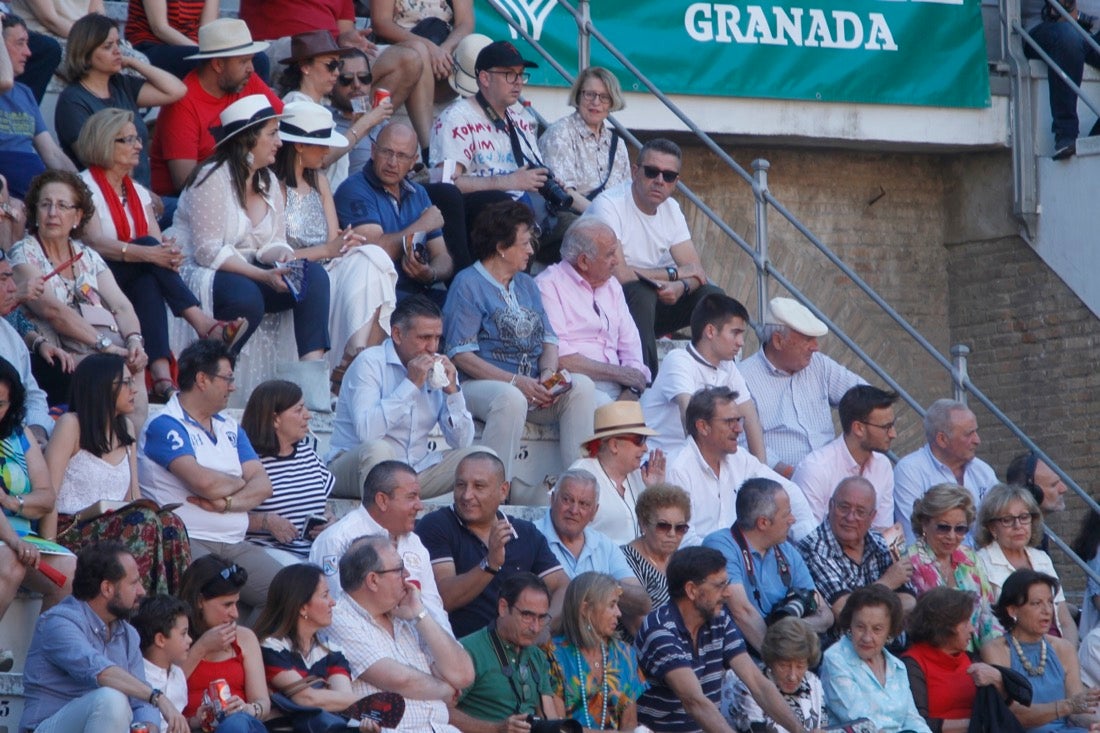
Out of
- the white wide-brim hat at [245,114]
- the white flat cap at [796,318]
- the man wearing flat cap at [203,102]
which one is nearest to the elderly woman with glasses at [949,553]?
the white flat cap at [796,318]

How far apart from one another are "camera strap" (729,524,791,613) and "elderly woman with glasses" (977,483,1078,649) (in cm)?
117

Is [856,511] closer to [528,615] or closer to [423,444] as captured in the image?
[423,444]

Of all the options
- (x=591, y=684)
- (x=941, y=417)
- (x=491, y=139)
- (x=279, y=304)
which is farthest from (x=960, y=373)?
(x=591, y=684)

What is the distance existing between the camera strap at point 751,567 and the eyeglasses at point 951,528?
2.79 feet

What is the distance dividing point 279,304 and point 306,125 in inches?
40.5

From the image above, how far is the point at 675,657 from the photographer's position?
769cm

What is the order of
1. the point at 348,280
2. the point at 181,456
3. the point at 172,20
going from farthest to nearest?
the point at 172,20, the point at 348,280, the point at 181,456

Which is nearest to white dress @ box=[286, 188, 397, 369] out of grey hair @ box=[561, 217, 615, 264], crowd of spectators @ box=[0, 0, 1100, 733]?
crowd of spectators @ box=[0, 0, 1100, 733]

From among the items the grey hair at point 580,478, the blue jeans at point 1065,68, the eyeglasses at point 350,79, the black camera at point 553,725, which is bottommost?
the black camera at point 553,725

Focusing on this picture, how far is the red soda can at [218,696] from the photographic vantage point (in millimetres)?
6414

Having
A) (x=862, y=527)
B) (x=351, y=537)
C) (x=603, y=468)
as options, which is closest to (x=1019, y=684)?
(x=862, y=527)

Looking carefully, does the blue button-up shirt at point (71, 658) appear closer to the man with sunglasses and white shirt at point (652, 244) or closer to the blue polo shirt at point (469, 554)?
the blue polo shirt at point (469, 554)

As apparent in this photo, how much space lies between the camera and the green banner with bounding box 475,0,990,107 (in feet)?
40.8

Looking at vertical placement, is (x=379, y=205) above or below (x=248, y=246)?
above
